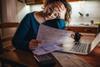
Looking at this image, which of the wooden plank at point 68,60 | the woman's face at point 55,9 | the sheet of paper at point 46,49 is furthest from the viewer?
the woman's face at point 55,9

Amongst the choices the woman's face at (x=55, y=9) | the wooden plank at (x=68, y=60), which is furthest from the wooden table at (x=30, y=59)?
the woman's face at (x=55, y=9)

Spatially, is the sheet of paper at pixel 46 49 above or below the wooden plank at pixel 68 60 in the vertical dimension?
below

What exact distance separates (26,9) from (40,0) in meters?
0.61

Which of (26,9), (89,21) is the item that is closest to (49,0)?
(89,21)

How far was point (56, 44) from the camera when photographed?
50.6 inches

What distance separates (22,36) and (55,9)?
303mm

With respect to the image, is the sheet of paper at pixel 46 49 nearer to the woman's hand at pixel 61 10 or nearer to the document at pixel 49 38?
the document at pixel 49 38

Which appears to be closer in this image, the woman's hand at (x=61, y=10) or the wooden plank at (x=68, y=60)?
the wooden plank at (x=68, y=60)

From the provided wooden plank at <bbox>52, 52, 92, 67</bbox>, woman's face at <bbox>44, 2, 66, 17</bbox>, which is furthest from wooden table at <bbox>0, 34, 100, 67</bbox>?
woman's face at <bbox>44, 2, 66, 17</bbox>

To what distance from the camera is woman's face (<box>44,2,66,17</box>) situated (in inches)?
50.3

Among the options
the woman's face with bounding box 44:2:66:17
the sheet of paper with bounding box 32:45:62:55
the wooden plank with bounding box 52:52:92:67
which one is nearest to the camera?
the wooden plank with bounding box 52:52:92:67

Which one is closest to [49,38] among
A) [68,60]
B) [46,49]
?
[46,49]

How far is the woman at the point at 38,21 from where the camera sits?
1279mm

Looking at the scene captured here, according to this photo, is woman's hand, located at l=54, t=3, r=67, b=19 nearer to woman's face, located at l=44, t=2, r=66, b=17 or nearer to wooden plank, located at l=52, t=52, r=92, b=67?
woman's face, located at l=44, t=2, r=66, b=17
